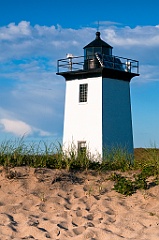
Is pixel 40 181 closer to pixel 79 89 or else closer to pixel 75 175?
pixel 75 175

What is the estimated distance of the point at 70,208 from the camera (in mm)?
9820

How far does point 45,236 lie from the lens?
8.20 meters

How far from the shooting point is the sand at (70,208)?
840 centimetres

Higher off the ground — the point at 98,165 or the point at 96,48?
the point at 96,48

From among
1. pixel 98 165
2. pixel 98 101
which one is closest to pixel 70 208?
pixel 98 165

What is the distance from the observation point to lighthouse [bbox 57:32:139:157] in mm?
21984

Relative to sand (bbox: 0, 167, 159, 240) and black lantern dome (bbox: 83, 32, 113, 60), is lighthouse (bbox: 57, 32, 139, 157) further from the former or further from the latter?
sand (bbox: 0, 167, 159, 240)

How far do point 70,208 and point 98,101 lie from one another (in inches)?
501

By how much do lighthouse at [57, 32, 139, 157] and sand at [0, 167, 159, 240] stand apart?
9949 mm

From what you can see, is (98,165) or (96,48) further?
(96,48)

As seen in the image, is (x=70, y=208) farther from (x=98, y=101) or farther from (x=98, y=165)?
(x=98, y=101)

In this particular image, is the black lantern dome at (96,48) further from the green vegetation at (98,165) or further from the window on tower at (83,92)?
the green vegetation at (98,165)

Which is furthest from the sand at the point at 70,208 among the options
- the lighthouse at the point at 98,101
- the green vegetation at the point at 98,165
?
the lighthouse at the point at 98,101

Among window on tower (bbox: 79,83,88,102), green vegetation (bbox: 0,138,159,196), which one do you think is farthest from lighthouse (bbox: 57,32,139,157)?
green vegetation (bbox: 0,138,159,196)
